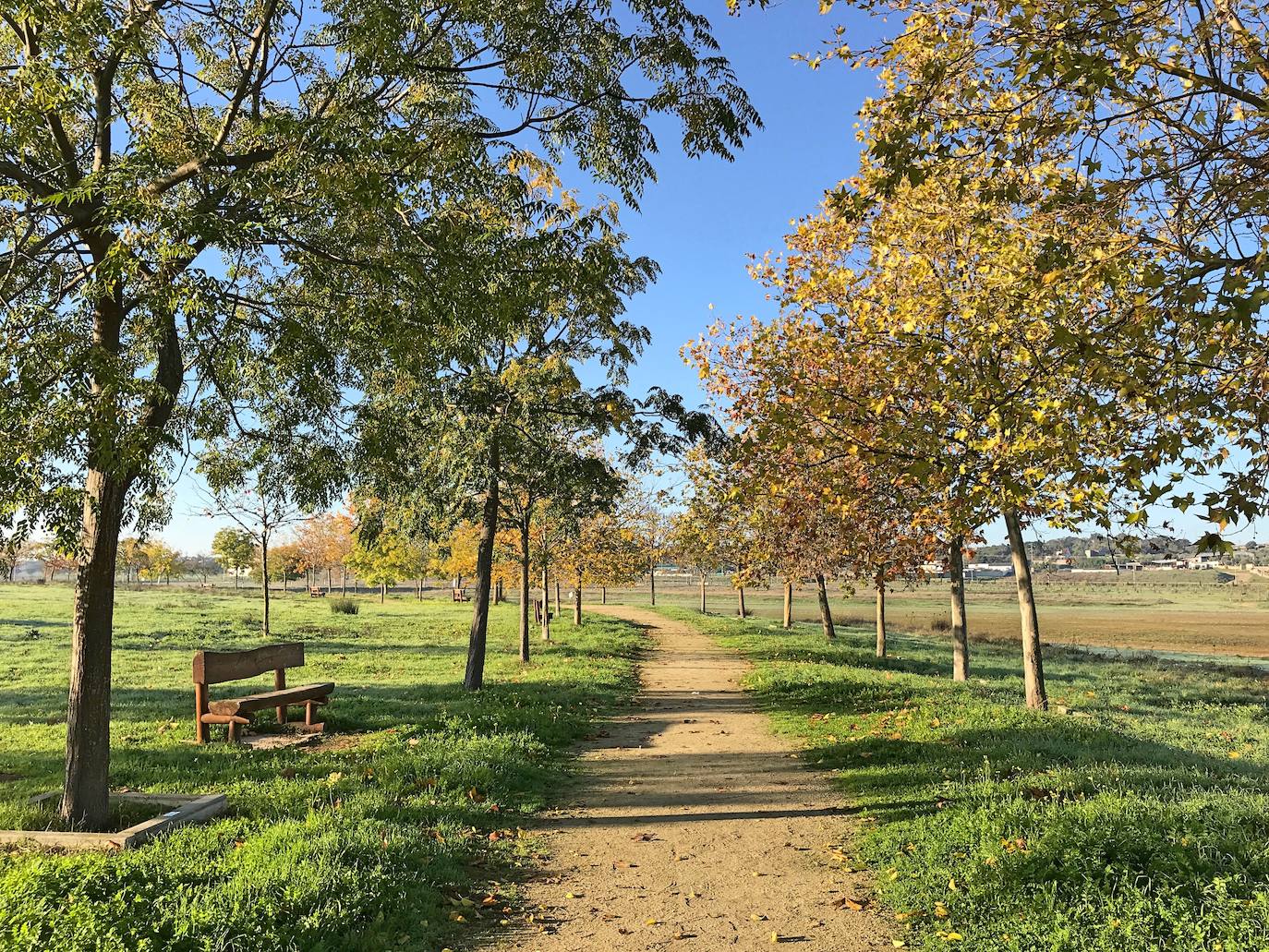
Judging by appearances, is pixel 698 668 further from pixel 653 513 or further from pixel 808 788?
pixel 653 513

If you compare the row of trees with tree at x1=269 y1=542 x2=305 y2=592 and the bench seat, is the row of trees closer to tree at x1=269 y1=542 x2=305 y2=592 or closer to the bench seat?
the bench seat

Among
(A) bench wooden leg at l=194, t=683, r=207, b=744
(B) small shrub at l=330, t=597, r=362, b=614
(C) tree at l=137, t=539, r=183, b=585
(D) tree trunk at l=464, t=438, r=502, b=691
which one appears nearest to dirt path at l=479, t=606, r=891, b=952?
(D) tree trunk at l=464, t=438, r=502, b=691

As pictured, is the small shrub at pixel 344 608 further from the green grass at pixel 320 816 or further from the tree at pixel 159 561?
the tree at pixel 159 561

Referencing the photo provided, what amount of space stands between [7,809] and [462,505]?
784cm

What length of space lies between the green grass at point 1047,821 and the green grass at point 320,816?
2.93 metres

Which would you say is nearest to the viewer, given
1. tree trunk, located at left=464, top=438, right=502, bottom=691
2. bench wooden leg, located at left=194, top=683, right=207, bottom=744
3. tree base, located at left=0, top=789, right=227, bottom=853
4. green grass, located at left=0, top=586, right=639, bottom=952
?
green grass, located at left=0, top=586, right=639, bottom=952

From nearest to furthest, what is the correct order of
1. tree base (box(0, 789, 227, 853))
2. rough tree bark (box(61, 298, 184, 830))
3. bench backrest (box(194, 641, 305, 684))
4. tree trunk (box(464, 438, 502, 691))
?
tree base (box(0, 789, 227, 853)) → rough tree bark (box(61, 298, 184, 830)) → bench backrest (box(194, 641, 305, 684)) → tree trunk (box(464, 438, 502, 691))

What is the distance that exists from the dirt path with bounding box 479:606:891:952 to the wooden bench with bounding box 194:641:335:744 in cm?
409

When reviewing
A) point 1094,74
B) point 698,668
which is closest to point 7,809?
point 1094,74

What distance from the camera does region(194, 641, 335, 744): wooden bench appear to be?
9.37 metres

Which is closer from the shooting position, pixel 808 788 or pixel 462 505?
pixel 808 788

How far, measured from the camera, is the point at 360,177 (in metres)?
5.29

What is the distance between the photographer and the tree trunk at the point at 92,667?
19.8 ft

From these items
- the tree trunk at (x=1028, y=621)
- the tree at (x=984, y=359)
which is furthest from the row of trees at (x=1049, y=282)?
the tree trunk at (x=1028, y=621)
